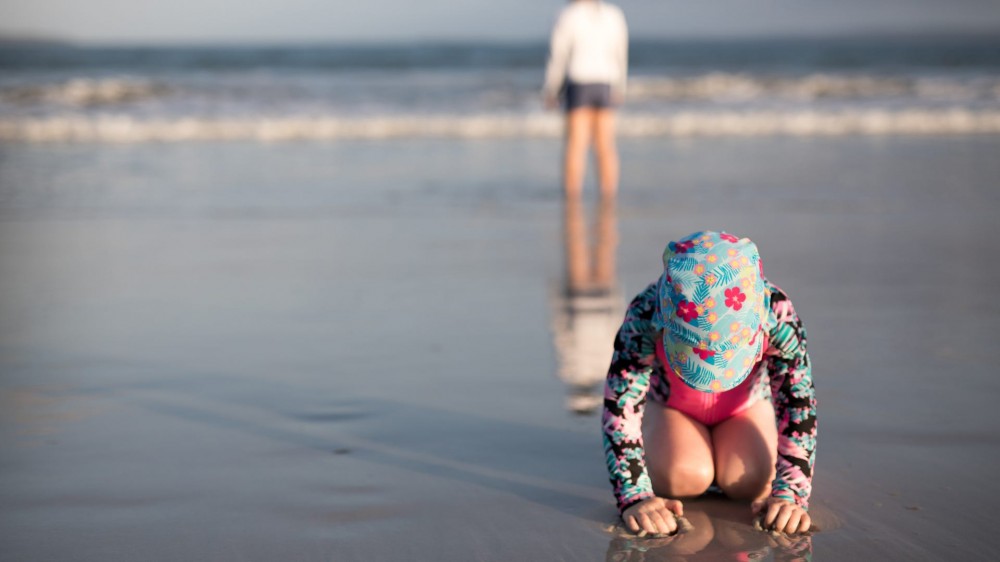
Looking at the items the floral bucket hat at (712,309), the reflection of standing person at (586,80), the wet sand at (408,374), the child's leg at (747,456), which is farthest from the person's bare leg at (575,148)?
the floral bucket hat at (712,309)

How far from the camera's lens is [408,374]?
3.90 meters

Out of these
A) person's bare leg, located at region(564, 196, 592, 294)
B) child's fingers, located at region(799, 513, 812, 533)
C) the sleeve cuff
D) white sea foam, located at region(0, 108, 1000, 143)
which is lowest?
child's fingers, located at region(799, 513, 812, 533)

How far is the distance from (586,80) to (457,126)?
6622 millimetres

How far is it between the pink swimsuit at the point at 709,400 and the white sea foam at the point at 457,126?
11453 mm

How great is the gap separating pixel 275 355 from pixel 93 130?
11424 mm

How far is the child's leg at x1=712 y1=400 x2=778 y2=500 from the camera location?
271 cm

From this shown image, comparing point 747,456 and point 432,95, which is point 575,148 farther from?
point 432,95

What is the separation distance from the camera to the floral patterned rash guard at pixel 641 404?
99.1 inches

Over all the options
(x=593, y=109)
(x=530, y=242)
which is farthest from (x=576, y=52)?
(x=530, y=242)

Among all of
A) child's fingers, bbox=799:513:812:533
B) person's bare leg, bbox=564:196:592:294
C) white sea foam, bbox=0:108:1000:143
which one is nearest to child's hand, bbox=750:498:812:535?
child's fingers, bbox=799:513:812:533

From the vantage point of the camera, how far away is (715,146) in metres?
12.5

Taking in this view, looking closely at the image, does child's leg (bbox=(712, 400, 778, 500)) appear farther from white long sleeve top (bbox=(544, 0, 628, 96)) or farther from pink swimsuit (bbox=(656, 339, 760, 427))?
white long sleeve top (bbox=(544, 0, 628, 96))

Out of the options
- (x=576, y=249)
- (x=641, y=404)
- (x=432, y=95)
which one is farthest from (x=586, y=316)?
(x=432, y=95)

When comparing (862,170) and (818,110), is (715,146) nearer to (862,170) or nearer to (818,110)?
(862,170)
